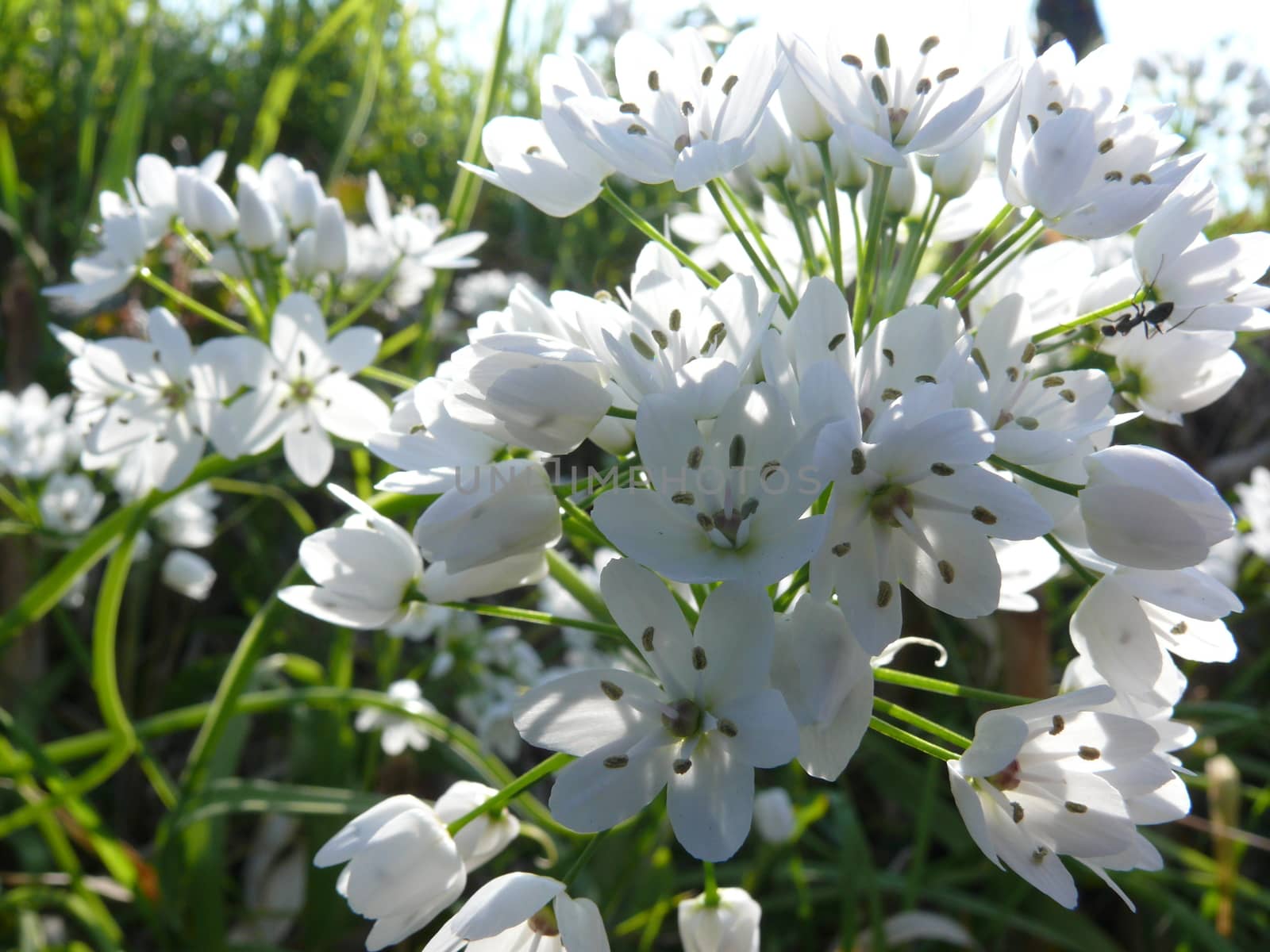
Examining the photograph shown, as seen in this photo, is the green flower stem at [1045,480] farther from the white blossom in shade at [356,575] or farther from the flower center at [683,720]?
the white blossom in shade at [356,575]

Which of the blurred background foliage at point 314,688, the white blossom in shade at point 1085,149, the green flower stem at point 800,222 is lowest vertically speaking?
the blurred background foliage at point 314,688

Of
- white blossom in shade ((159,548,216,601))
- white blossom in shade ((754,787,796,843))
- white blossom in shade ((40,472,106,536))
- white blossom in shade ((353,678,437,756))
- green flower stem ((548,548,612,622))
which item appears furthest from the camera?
white blossom in shade ((159,548,216,601))

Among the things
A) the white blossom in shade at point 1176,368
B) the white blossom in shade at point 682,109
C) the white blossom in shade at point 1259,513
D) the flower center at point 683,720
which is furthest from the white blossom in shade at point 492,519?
the white blossom in shade at point 1259,513

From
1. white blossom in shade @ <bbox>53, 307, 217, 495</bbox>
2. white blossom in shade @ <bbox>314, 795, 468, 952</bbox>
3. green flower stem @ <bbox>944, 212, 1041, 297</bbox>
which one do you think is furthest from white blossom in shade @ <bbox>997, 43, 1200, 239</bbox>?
white blossom in shade @ <bbox>53, 307, 217, 495</bbox>

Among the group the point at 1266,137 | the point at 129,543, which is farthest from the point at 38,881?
the point at 1266,137

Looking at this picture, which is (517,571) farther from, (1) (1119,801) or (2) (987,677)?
(2) (987,677)

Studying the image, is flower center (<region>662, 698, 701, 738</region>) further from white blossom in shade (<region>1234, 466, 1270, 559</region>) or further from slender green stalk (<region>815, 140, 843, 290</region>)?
white blossom in shade (<region>1234, 466, 1270, 559</region>)

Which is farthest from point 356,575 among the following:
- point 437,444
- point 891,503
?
point 891,503
